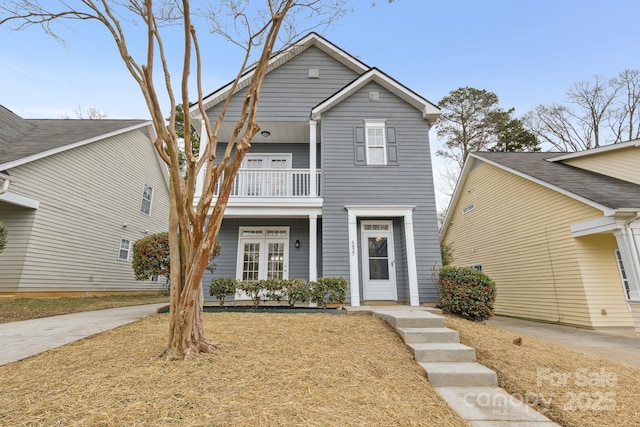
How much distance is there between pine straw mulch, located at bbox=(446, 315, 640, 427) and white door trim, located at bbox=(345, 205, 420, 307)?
3107mm

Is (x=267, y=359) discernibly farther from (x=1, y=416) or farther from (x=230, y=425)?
(x=1, y=416)

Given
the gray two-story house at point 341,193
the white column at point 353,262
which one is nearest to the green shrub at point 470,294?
the gray two-story house at point 341,193

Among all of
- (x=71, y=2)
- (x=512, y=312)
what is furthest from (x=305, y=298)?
(x=512, y=312)

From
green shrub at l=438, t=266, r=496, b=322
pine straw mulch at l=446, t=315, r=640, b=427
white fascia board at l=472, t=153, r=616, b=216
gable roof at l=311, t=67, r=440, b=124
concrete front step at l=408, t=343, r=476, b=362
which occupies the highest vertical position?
gable roof at l=311, t=67, r=440, b=124

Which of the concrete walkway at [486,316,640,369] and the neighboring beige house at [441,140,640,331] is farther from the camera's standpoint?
the neighboring beige house at [441,140,640,331]

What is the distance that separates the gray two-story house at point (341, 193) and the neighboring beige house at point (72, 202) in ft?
17.8

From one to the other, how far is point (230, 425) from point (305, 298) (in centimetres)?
497

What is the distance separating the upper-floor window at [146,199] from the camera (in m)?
14.2

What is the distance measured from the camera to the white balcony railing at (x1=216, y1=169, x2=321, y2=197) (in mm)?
8508

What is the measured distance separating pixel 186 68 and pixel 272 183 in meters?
5.17

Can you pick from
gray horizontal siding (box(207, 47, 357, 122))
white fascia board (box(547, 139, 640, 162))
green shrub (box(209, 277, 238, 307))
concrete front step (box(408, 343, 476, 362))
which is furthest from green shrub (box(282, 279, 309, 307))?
white fascia board (box(547, 139, 640, 162))

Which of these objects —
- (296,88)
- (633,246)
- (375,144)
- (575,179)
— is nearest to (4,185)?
(296,88)

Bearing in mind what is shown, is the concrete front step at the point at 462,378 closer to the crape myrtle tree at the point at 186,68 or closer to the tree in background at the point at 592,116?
the crape myrtle tree at the point at 186,68

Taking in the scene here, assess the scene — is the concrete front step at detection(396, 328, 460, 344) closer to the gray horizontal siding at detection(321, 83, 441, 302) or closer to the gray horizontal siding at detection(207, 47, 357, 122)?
the gray horizontal siding at detection(321, 83, 441, 302)
